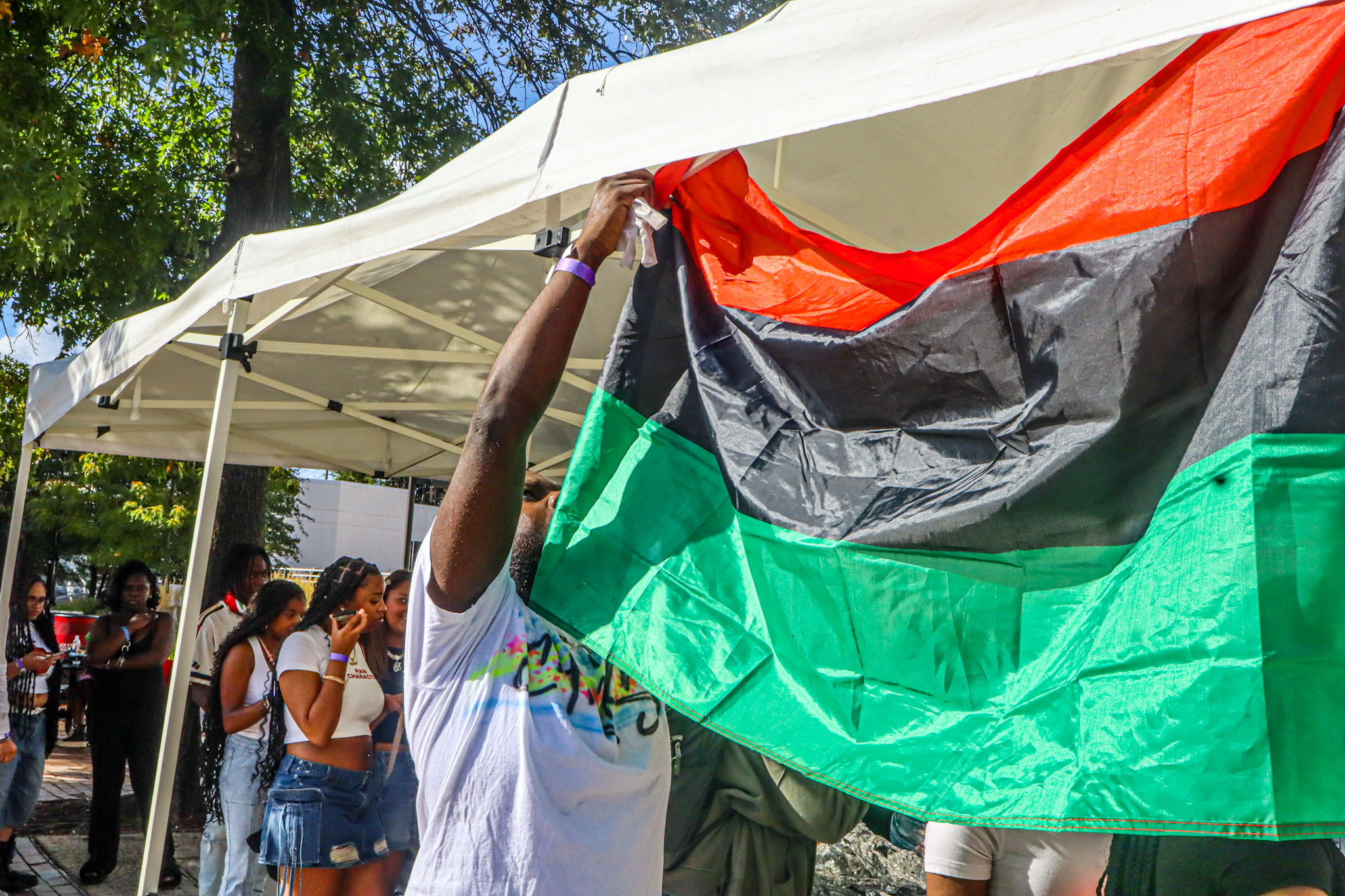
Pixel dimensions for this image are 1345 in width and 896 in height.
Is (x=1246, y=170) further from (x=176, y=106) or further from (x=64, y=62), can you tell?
(x=176, y=106)

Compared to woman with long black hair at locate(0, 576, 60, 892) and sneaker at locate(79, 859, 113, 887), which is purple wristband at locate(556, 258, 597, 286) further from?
sneaker at locate(79, 859, 113, 887)

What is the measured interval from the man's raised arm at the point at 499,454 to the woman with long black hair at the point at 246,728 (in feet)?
9.86

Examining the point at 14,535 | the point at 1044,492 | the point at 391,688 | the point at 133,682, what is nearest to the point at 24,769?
the point at 133,682

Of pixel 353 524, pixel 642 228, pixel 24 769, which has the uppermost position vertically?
pixel 353 524

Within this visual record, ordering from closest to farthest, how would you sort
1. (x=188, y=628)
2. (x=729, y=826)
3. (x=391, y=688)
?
(x=729, y=826), (x=188, y=628), (x=391, y=688)

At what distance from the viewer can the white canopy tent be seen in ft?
5.93

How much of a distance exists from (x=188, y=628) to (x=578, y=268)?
255 cm

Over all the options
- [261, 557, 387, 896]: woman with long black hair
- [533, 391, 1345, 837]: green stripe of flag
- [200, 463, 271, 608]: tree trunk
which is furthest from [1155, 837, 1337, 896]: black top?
[200, 463, 271, 608]: tree trunk

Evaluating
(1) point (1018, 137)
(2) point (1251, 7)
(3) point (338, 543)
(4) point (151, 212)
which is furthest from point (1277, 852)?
(3) point (338, 543)

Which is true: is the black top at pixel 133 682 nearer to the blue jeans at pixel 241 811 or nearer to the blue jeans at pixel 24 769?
the blue jeans at pixel 24 769

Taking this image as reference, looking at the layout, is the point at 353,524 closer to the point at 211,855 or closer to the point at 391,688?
the point at 211,855

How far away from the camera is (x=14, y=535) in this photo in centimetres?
612

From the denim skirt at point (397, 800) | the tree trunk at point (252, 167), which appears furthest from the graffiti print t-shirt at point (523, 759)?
the tree trunk at point (252, 167)

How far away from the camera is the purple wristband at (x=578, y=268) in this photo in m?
2.15
